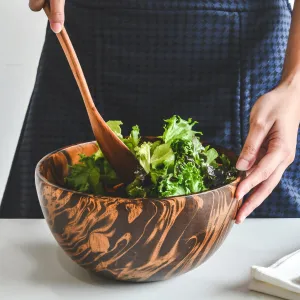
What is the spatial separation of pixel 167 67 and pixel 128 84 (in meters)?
0.08

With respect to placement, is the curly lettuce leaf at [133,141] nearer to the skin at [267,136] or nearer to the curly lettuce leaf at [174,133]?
the curly lettuce leaf at [174,133]

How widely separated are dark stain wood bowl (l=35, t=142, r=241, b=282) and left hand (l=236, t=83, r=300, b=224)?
81mm

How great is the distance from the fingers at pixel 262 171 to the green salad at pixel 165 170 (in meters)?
0.03

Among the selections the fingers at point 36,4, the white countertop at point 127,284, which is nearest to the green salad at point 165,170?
the white countertop at point 127,284

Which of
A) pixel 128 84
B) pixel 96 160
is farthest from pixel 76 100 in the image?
pixel 96 160

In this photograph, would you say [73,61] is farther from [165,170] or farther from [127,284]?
[127,284]

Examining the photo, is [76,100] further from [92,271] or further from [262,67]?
[92,271]

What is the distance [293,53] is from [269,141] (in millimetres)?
226

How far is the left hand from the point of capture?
0.82m

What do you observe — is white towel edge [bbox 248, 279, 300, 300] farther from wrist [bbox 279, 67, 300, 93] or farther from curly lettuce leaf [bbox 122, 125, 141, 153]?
wrist [bbox 279, 67, 300, 93]

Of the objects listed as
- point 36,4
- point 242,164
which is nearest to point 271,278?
point 242,164

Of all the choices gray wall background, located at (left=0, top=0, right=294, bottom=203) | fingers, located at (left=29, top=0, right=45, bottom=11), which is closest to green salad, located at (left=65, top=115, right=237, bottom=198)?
fingers, located at (left=29, top=0, right=45, bottom=11)

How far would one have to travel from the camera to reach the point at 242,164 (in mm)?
802

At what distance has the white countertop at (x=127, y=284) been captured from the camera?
74 centimetres
